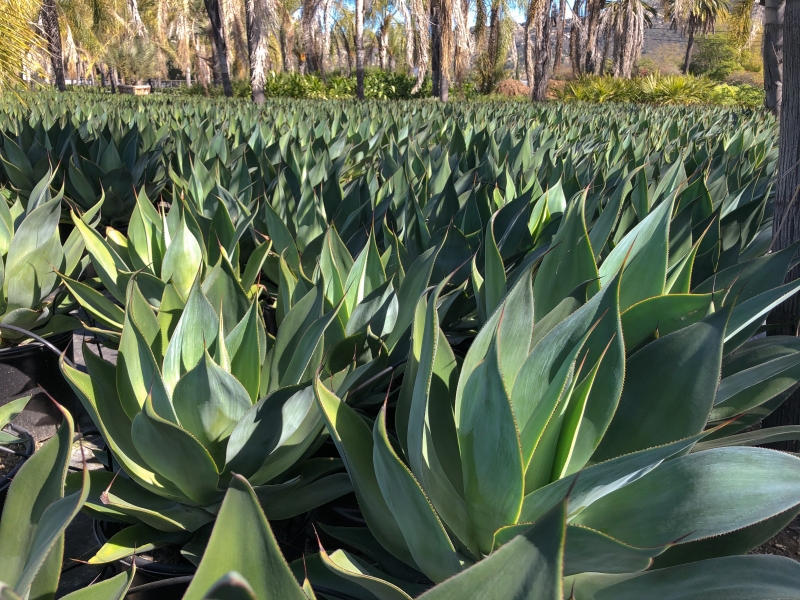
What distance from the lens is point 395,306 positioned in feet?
5.57

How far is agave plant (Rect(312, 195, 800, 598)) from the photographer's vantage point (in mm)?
896

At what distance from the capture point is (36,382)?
271 centimetres

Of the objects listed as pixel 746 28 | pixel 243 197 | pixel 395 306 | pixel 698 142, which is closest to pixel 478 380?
pixel 395 306

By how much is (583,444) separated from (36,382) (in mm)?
2489

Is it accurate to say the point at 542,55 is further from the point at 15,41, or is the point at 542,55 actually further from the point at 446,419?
the point at 446,419

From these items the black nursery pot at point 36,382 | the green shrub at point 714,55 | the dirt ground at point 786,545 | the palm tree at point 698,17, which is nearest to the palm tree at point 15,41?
the black nursery pot at point 36,382

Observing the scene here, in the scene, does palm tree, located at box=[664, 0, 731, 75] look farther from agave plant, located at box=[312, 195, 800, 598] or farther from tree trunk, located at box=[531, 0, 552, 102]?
agave plant, located at box=[312, 195, 800, 598]

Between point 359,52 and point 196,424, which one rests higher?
point 359,52

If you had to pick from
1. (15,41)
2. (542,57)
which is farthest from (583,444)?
(542,57)

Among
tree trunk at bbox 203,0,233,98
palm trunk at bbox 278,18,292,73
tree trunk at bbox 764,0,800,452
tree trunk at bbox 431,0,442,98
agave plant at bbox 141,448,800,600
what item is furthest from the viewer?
palm trunk at bbox 278,18,292,73

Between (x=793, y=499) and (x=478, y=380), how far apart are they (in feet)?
1.50

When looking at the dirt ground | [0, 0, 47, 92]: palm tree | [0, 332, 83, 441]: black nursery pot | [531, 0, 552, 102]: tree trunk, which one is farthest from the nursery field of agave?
[531, 0, 552, 102]: tree trunk

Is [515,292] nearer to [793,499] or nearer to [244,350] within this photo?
[793,499]

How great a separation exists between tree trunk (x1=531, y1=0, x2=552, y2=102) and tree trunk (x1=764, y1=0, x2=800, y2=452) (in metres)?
20.9
